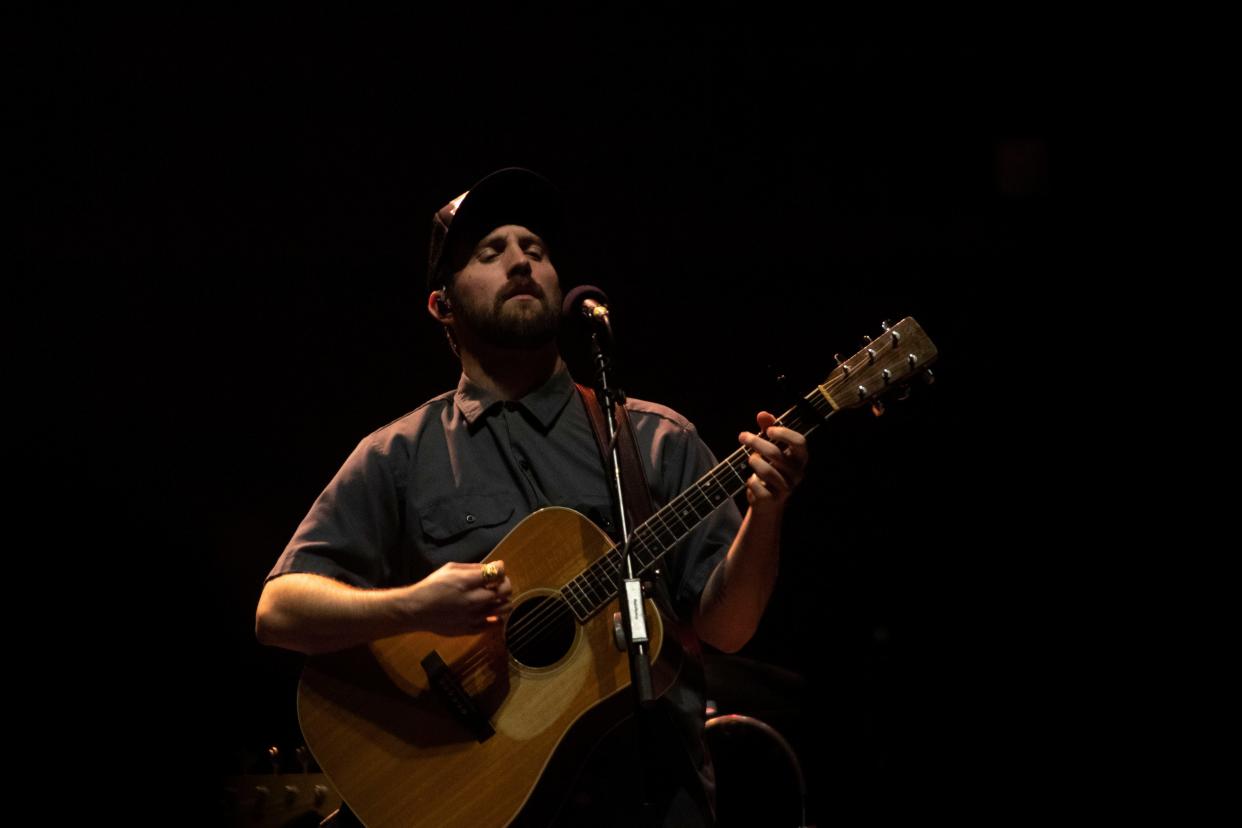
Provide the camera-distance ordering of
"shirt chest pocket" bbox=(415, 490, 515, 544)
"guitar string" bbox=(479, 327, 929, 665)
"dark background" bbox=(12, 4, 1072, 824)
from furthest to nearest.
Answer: "dark background" bbox=(12, 4, 1072, 824), "shirt chest pocket" bbox=(415, 490, 515, 544), "guitar string" bbox=(479, 327, 929, 665)

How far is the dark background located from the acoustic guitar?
5.20 ft

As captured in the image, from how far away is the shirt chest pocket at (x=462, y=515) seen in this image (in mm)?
2650

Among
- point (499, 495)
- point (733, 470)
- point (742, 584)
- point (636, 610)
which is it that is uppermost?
point (499, 495)

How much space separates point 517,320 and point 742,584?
922 mm

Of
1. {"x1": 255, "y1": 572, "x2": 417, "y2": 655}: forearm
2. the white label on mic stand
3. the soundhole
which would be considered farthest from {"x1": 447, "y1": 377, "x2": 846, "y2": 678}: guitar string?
the white label on mic stand

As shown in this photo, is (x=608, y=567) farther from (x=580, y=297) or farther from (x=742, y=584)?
(x=580, y=297)

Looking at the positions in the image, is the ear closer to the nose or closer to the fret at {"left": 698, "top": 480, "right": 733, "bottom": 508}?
the nose

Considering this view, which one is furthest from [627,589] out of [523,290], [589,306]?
[523,290]

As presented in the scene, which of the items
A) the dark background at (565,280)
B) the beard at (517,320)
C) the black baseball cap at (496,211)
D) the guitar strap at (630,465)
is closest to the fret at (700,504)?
the guitar strap at (630,465)

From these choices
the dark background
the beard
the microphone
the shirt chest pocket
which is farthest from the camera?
the dark background

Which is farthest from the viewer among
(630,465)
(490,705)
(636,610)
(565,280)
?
(565,280)

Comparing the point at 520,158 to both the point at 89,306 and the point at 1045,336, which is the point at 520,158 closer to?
the point at 89,306

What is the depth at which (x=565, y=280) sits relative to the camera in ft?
14.3

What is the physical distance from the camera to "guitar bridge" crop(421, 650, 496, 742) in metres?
2.44
